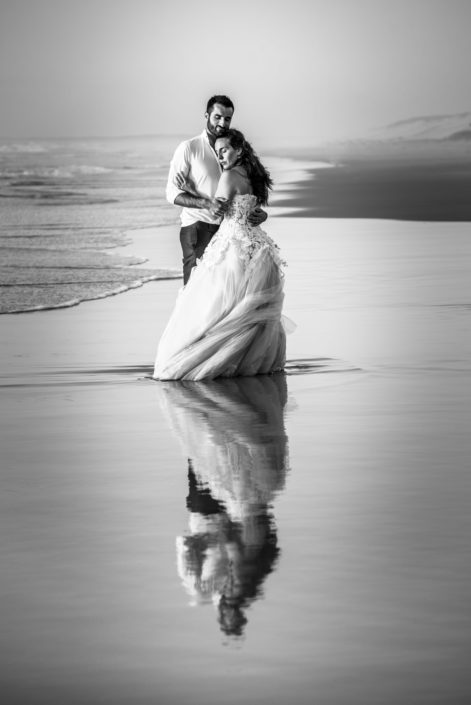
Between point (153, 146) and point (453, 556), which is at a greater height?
point (453, 556)

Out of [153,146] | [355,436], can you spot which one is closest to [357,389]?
[355,436]

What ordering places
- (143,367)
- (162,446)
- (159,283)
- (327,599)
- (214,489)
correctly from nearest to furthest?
(327,599)
(214,489)
(162,446)
(143,367)
(159,283)

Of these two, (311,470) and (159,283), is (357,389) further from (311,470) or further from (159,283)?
(159,283)

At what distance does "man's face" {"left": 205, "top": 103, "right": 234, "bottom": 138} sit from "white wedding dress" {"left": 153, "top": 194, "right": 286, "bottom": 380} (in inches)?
33.8

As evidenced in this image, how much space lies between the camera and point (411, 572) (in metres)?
3.94

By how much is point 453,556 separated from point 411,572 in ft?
0.68

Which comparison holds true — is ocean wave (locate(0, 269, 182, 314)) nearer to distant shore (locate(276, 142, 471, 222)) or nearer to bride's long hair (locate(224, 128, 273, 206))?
bride's long hair (locate(224, 128, 273, 206))

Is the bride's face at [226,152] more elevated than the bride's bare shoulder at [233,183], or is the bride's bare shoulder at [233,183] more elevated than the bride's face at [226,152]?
the bride's face at [226,152]

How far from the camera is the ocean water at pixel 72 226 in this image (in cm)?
1246

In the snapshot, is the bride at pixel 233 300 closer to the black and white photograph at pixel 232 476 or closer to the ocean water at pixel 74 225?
the black and white photograph at pixel 232 476

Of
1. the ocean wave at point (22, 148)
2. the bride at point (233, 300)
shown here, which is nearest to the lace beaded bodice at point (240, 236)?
the bride at point (233, 300)

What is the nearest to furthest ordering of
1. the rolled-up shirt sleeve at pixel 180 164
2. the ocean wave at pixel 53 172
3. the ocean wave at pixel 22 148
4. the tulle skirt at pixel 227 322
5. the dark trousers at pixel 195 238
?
the tulle skirt at pixel 227 322
the rolled-up shirt sleeve at pixel 180 164
the dark trousers at pixel 195 238
the ocean wave at pixel 53 172
the ocean wave at pixel 22 148

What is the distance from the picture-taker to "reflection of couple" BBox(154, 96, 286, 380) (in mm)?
7660

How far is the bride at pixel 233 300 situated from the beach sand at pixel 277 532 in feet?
0.85
